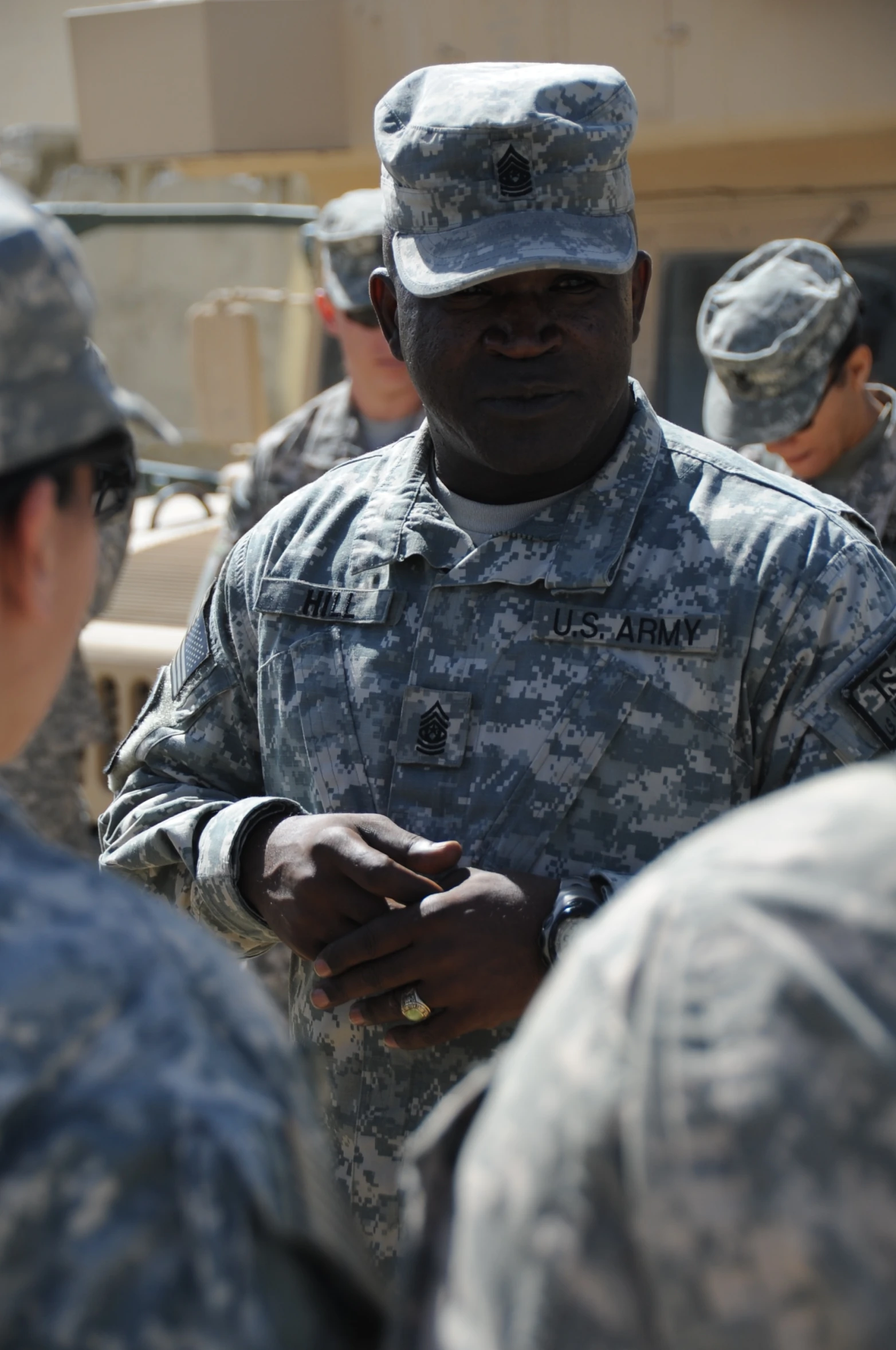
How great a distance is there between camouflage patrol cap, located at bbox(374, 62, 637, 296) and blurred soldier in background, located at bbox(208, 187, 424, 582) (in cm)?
212

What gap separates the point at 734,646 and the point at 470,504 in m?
0.38

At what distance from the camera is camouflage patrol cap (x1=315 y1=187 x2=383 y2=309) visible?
4055 mm

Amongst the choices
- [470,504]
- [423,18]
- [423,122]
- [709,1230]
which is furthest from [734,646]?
[423,18]

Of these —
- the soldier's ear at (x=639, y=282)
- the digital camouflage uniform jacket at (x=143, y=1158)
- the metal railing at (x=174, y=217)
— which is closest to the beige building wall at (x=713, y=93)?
the metal railing at (x=174, y=217)

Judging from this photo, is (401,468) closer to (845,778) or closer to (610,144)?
(610,144)

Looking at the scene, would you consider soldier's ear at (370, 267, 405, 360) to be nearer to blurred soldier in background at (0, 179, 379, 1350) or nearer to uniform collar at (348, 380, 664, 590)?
uniform collar at (348, 380, 664, 590)

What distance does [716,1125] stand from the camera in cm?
61

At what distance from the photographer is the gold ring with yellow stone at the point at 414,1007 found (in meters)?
1.54

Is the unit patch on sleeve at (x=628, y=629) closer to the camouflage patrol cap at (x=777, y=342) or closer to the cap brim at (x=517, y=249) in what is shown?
the cap brim at (x=517, y=249)

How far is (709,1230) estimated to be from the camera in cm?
61

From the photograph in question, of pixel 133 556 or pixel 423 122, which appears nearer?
pixel 423 122

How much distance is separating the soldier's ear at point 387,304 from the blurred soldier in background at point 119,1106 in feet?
3.41

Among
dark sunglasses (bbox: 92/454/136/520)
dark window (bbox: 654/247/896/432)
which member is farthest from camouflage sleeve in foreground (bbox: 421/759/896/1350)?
dark window (bbox: 654/247/896/432)

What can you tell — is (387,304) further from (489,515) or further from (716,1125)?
(716,1125)
